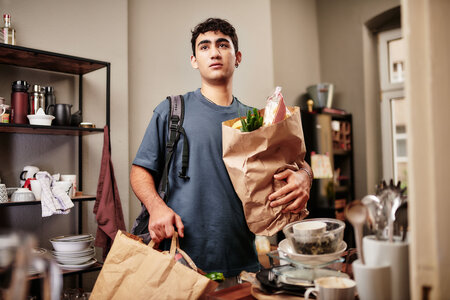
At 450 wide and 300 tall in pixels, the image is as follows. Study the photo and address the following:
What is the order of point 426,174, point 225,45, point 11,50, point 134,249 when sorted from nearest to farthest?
point 426,174, point 134,249, point 225,45, point 11,50

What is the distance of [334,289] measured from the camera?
0.75 meters

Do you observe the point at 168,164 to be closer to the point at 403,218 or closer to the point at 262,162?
the point at 262,162

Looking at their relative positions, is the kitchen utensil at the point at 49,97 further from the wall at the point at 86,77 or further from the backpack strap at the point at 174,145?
the backpack strap at the point at 174,145

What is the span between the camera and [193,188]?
1.54m

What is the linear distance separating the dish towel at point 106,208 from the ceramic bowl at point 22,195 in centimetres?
39

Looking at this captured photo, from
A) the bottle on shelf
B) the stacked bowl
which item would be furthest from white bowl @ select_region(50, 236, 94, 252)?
the stacked bowl

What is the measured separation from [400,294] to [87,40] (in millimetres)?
2714

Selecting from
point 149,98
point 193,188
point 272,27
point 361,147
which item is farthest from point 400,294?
point 361,147

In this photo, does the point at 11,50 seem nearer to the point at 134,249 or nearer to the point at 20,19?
the point at 20,19

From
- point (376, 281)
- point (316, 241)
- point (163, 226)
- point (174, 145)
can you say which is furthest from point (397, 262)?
point (174, 145)

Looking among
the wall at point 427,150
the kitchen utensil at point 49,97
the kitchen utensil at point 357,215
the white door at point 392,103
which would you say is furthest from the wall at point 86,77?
the white door at point 392,103

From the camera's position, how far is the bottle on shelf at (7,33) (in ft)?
7.52

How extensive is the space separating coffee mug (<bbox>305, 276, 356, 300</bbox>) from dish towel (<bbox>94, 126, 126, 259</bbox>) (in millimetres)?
1744

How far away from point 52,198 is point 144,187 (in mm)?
985
